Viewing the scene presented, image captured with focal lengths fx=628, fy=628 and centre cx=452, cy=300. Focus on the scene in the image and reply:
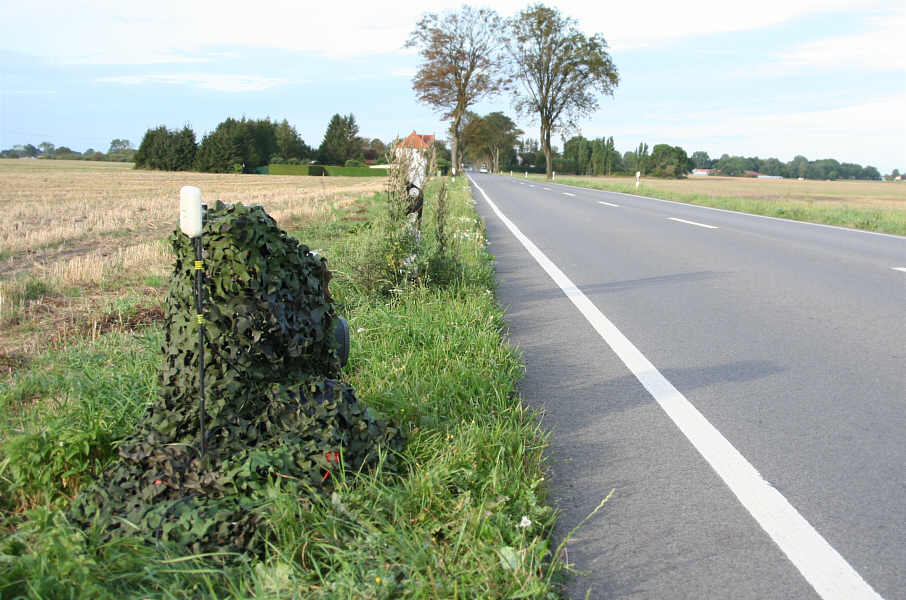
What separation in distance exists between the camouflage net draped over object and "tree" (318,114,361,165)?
3512 inches

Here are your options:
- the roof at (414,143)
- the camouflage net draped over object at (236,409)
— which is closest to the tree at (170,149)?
the roof at (414,143)

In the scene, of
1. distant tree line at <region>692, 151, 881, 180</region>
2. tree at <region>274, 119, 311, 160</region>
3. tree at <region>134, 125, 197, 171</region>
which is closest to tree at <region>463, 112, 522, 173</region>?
tree at <region>274, 119, 311, 160</region>

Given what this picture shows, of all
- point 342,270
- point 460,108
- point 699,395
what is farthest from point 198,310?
point 460,108

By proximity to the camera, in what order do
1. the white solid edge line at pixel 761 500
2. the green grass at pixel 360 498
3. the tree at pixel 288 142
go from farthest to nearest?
the tree at pixel 288 142, the white solid edge line at pixel 761 500, the green grass at pixel 360 498

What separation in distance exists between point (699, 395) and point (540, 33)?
5680 cm

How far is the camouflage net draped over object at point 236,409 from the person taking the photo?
2.09 m

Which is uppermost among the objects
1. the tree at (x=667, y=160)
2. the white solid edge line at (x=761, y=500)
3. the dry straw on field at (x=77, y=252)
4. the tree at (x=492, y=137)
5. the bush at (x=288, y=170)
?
the tree at (x=492, y=137)

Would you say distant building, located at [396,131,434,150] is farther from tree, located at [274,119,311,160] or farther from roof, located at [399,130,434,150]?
tree, located at [274,119,311,160]

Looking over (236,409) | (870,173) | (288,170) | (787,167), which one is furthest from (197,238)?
(787,167)

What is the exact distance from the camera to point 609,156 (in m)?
106

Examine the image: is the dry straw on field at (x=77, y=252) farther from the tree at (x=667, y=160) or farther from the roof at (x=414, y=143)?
the tree at (x=667, y=160)

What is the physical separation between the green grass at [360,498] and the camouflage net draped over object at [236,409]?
10 centimetres

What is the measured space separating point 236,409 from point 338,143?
90.5m

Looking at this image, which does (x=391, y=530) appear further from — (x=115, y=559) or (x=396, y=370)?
(x=396, y=370)
